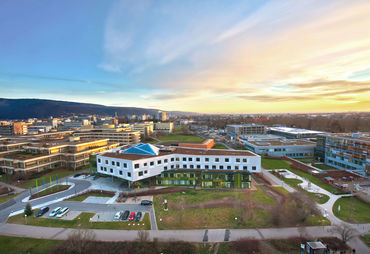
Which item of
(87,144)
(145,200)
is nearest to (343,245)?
(145,200)

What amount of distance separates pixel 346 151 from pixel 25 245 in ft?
266

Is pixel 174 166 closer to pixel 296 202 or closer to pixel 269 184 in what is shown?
pixel 269 184

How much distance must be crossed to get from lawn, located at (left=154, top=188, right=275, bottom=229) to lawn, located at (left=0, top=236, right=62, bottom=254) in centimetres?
1562

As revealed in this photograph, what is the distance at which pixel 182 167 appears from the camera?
4772 centimetres

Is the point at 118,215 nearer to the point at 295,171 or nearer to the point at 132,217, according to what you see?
the point at 132,217

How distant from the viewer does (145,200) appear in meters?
37.3

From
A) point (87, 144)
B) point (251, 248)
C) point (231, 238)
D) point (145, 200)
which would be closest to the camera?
point (251, 248)

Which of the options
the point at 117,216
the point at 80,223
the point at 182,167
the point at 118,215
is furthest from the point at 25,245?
the point at 182,167

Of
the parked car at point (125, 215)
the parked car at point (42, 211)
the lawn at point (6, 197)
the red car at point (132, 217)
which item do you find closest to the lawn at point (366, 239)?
the red car at point (132, 217)

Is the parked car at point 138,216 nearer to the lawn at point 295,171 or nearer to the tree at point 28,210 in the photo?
the tree at point 28,210

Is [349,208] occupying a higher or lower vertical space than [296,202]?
lower

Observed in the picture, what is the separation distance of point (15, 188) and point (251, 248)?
58.8 meters

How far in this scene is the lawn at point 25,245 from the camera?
23739 mm

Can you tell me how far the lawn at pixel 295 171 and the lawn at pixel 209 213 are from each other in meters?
17.6
